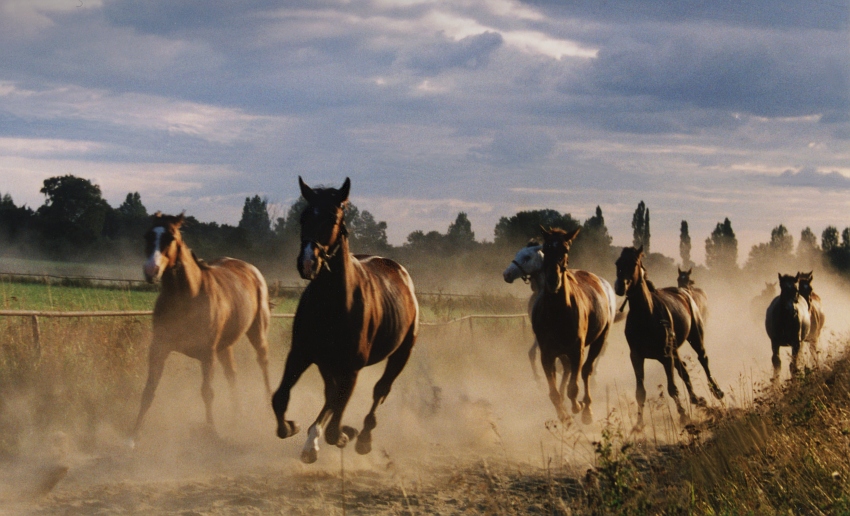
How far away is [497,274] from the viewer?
54.8m

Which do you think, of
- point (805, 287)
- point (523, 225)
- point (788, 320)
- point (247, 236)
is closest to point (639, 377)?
point (788, 320)

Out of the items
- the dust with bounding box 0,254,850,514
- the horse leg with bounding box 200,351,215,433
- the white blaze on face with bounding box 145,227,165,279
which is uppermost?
the white blaze on face with bounding box 145,227,165,279

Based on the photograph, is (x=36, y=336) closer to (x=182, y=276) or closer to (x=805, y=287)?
(x=182, y=276)

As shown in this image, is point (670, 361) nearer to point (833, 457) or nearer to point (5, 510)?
point (833, 457)

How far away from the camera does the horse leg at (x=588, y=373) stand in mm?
11133

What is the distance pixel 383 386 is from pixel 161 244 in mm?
2866

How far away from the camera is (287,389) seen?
6.77m

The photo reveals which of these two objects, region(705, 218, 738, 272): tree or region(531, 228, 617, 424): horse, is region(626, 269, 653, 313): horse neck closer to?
region(531, 228, 617, 424): horse

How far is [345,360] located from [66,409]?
14.1ft

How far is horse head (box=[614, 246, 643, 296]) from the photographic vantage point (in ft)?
36.3

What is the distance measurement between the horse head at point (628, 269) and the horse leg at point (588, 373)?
150 centimetres

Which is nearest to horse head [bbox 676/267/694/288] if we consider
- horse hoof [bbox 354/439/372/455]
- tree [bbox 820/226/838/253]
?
horse hoof [bbox 354/439/372/455]

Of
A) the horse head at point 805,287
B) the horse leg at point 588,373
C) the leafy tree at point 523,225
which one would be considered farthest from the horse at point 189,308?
the leafy tree at point 523,225

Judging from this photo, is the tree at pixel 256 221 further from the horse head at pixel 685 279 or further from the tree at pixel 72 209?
the horse head at pixel 685 279
